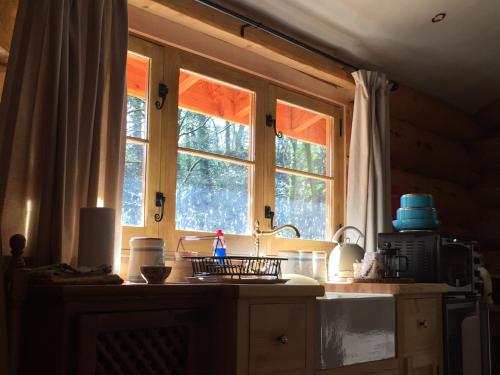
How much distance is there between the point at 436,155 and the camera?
4434mm

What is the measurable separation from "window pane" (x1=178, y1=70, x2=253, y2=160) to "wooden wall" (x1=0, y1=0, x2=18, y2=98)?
890 millimetres

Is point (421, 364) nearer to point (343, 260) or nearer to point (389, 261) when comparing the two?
point (389, 261)

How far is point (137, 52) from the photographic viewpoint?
256cm

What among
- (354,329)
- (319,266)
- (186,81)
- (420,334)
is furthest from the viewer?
(319,266)

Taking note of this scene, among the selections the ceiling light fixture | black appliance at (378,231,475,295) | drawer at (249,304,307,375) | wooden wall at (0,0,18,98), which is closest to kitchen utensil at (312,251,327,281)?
black appliance at (378,231,475,295)

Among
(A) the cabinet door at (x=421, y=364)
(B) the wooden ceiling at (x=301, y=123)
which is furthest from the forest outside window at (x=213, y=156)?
(A) the cabinet door at (x=421, y=364)

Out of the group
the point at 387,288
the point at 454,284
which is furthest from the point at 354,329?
the point at 454,284

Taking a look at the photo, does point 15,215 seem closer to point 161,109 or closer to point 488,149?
point 161,109

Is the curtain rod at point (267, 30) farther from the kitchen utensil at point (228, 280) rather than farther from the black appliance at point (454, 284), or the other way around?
the kitchen utensil at point (228, 280)

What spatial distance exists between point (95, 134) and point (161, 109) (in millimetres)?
600

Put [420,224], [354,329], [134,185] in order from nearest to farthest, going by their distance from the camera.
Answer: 1. [354,329]
2. [134,185]
3. [420,224]

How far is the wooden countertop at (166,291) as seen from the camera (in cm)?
145

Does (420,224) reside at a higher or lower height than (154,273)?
higher

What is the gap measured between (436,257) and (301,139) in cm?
102
